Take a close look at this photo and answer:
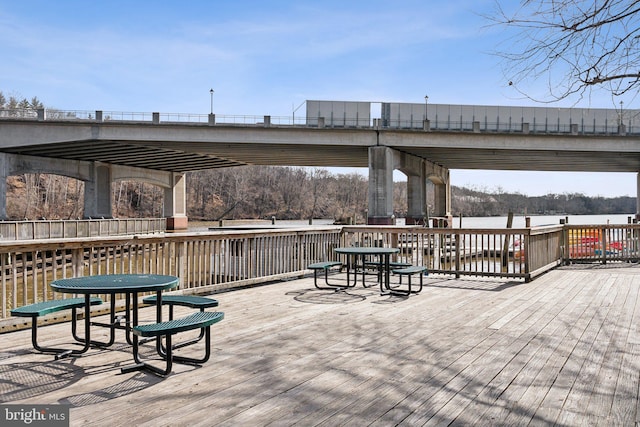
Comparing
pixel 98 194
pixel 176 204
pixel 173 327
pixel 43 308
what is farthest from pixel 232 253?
pixel 176 204

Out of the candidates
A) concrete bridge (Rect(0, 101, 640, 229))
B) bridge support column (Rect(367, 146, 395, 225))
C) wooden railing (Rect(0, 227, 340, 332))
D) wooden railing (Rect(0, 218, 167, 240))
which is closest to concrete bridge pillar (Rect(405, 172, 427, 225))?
concrete bridge (Rect(0, 101, 640, 229))

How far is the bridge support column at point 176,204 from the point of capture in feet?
171

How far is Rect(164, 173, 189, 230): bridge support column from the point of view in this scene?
171ft

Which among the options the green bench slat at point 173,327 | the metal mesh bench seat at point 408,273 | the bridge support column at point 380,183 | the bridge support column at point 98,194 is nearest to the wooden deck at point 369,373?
the green bench slat at point 173,327

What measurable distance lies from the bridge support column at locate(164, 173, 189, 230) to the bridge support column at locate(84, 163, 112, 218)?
7.44 meters

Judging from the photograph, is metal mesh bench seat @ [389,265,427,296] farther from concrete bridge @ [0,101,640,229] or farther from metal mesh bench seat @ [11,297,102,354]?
concrete bridge @ [0,101,640,229]

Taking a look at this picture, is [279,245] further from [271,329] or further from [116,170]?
[116,170]

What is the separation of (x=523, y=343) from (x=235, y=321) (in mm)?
3805

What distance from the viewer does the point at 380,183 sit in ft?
119

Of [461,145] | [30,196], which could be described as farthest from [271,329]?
[30,196]

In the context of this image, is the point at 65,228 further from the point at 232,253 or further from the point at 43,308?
the point at 43,308

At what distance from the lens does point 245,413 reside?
12.2ft

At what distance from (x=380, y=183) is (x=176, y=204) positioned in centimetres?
2705

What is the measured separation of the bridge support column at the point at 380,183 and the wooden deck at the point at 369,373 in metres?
28.1
